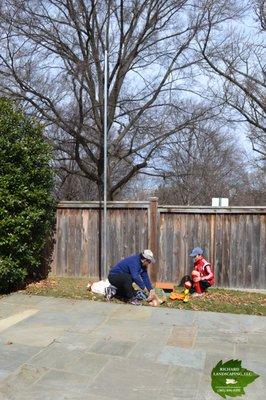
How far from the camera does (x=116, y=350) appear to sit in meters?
5.96

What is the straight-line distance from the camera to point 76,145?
1958 centimetres

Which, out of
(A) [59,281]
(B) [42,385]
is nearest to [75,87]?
(A) [59,281]

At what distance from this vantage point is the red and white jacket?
30.7 ft

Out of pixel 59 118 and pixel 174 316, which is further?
pixel 59 118

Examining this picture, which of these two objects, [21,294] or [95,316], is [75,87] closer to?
[21,294]

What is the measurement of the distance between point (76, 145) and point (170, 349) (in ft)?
47.3

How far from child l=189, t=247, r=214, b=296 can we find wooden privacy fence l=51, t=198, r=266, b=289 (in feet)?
2.17

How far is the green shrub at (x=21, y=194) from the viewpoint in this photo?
8.88m

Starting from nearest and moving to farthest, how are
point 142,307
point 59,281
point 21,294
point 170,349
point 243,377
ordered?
point 243,377 → point 170,349 → point 142,307 → point 21,294 → point 59,281

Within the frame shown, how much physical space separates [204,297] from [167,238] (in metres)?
1.73

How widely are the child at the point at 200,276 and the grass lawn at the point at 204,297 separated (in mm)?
186

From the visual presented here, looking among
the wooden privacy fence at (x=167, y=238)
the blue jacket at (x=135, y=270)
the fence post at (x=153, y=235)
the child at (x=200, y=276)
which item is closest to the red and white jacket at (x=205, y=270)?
the child at (x=200, y=276)

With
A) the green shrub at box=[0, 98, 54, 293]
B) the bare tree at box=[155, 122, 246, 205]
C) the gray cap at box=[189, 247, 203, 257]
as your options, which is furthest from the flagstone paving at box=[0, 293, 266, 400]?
the bare tree at box=[155, 122, 246, 205]

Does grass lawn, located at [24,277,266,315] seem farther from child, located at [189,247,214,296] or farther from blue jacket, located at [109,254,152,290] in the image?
blue jacket, located at [109,254,152,290]
